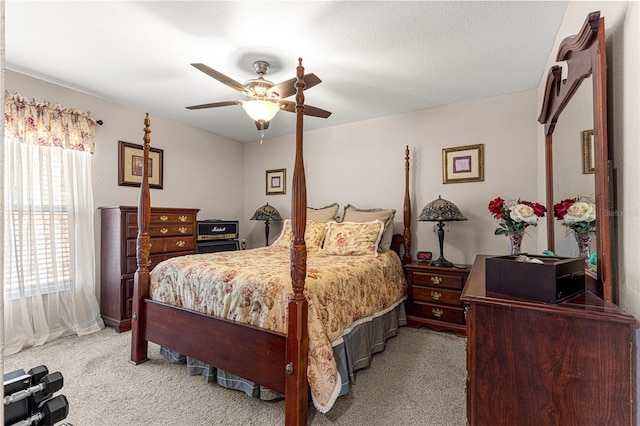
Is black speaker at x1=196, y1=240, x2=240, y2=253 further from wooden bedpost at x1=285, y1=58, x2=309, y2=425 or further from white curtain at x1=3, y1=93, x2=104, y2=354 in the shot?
wooden bedpost at x1=285, y1=58, x2=309, y2=425

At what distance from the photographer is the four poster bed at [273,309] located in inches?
64.4

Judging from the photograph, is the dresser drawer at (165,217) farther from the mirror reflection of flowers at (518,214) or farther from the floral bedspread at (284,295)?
the mirror reflection of flowers at (518,214)

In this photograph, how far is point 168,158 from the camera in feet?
13.0

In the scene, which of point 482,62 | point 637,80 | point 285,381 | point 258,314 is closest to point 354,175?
point 482,62

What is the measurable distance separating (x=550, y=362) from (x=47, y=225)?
3795 mm

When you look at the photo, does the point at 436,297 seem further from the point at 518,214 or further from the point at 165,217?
the point at 165,217

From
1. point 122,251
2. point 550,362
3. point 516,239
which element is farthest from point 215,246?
point 550,362

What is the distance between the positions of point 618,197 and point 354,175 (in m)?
3.03

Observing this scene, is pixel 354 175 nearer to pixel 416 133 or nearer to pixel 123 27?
pixel 416 133

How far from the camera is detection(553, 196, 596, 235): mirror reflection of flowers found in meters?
1.21

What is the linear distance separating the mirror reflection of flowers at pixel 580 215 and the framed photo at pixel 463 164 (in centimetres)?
193

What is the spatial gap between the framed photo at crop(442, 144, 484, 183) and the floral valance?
384 centimetres

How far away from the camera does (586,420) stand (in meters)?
0.91

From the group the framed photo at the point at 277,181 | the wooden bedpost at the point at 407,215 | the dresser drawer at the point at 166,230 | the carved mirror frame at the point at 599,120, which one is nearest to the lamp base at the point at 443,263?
the wooden bedpost at the point at 407,215
